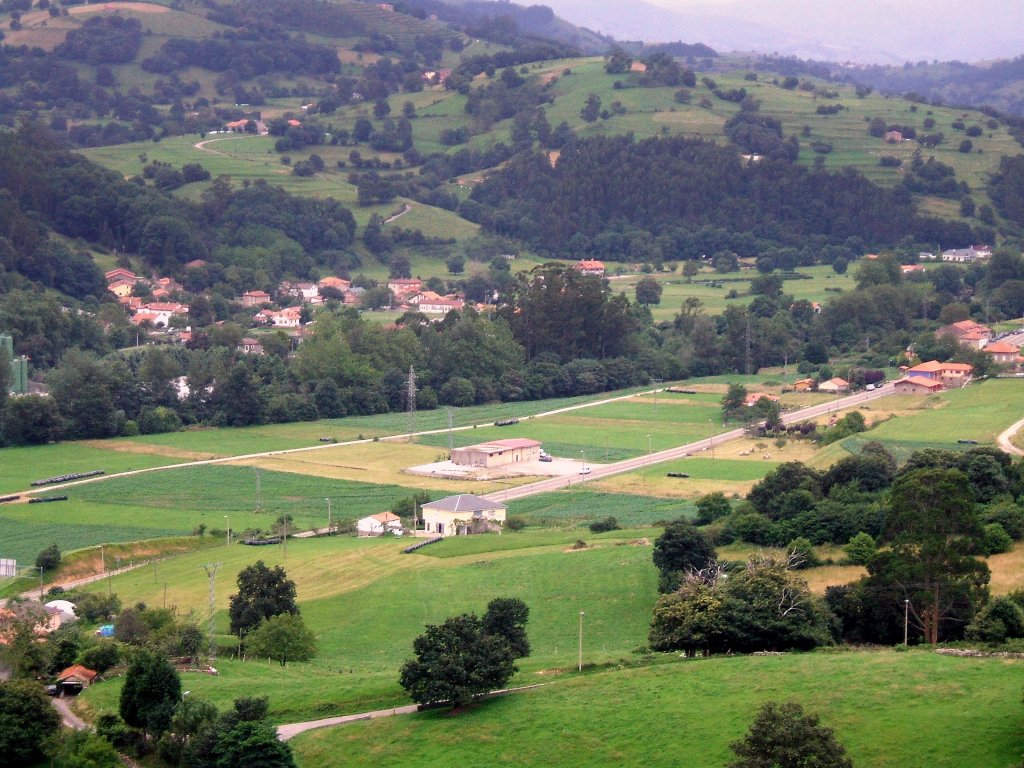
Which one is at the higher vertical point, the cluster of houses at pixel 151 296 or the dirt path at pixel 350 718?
the cluster of houses at pixel 151 296

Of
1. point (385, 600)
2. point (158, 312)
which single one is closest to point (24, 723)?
point (385, 600)

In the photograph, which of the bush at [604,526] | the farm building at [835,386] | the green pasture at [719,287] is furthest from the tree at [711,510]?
the green pasture at [719,287]

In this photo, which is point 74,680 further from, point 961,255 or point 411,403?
point 961,255

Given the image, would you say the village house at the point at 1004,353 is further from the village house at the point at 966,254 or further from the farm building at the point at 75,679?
the farm building at the point at 75,679

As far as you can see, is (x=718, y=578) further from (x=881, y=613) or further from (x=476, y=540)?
(x=476, y=540)

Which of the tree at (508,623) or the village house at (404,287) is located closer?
the tree at (508,623)
